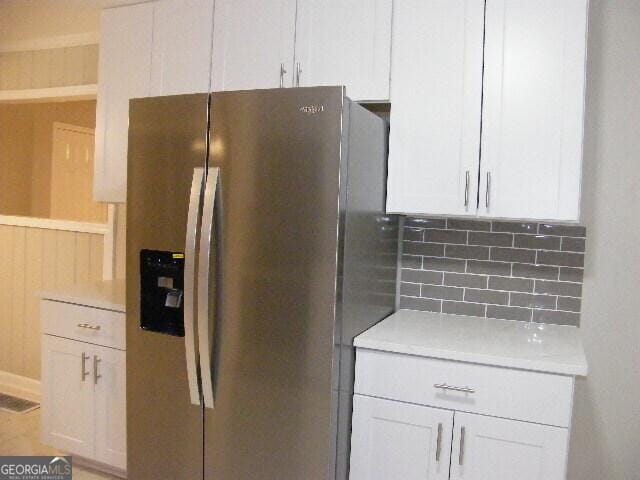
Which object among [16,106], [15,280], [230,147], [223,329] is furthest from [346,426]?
[16,106]

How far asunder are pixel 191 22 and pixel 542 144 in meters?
1.64

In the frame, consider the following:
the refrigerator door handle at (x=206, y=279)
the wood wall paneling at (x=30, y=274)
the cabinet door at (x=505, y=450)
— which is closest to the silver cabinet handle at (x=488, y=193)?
the cabinet door at (x=505, y=450)

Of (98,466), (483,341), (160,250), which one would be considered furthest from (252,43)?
(98,466)

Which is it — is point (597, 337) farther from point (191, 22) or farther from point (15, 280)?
point (15, 280)

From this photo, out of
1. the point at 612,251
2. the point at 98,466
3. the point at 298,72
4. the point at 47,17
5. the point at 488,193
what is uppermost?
the point at 47,17

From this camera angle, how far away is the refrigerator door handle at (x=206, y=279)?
1.90 metres

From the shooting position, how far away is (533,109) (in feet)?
6.62

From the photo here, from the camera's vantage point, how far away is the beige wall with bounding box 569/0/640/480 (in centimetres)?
224

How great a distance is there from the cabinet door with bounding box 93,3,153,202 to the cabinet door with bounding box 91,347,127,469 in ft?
2.65

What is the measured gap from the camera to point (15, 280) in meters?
4.00

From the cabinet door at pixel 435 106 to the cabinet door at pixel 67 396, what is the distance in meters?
1.58

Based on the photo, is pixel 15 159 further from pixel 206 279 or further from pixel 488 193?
pixel 488 193

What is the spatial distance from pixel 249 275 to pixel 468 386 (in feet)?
2.70

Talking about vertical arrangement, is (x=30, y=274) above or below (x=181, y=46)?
below
